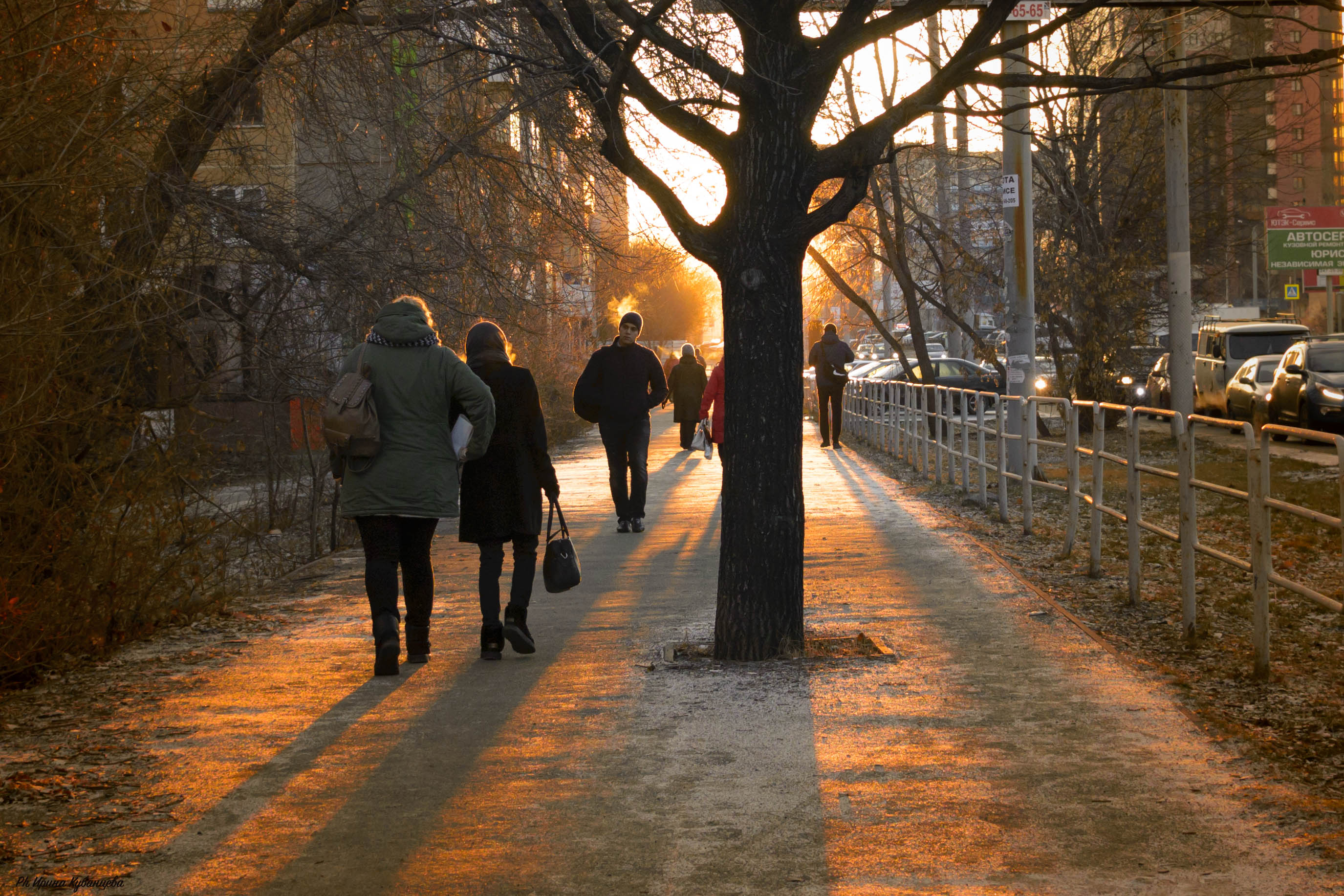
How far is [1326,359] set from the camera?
939 inches

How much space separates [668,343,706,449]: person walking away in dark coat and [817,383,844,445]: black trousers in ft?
11.7

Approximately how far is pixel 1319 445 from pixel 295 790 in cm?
1912

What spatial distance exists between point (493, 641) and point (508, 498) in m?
0.73

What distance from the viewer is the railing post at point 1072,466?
1049 centimetres

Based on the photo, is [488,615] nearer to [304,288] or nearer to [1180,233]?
[304,288]

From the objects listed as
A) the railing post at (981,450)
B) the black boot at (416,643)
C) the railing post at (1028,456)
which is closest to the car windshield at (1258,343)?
the railing post at (981,450)

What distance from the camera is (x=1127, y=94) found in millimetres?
22047

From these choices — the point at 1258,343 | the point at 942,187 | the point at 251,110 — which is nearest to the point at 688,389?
the point at 942,187

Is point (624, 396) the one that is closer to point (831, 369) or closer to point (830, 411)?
point (831, 369)

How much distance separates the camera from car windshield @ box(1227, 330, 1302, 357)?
96.0 ft

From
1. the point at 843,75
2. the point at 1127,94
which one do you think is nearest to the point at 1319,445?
the point at 1127,94

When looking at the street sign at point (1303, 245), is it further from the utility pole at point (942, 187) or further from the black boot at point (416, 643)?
the black boot at point (416, 643)

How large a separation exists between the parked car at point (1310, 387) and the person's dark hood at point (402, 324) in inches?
721

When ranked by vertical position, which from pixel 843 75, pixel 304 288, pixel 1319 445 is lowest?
pixel 1319 445
